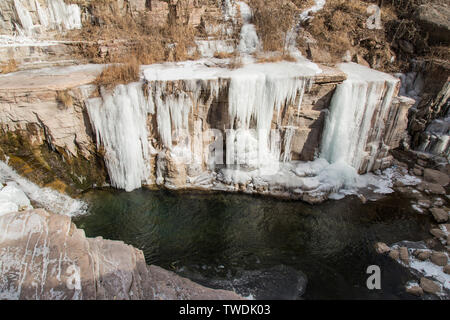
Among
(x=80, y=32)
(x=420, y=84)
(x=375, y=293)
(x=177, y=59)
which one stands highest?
(x=80, y=32)

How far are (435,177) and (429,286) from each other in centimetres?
404

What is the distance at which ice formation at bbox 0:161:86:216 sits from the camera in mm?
5375

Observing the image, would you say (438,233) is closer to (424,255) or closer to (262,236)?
(424,255)

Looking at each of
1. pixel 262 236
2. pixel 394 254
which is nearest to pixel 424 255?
pixel 394 254

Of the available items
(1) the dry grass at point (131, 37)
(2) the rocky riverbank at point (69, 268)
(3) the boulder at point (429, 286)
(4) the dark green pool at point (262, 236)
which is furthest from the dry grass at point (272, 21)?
(2) the rocky riverbank at point (69, 268)

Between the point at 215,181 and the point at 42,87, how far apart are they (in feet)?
14.7

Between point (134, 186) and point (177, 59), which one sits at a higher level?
point (177, 59)

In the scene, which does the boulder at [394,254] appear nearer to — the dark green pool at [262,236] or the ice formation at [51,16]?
the dark green pool at [262,236]

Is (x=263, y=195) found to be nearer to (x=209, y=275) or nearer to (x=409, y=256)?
(x=209, y=275)

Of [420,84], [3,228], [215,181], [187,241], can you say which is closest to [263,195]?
[215,181]

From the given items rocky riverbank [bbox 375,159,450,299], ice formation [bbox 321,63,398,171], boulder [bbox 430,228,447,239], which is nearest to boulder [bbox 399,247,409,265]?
rocky riverbank [bbox 375,159,450,299]

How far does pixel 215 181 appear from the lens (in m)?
7.35

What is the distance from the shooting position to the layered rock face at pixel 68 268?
125 inches

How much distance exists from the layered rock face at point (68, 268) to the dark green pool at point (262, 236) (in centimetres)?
125
